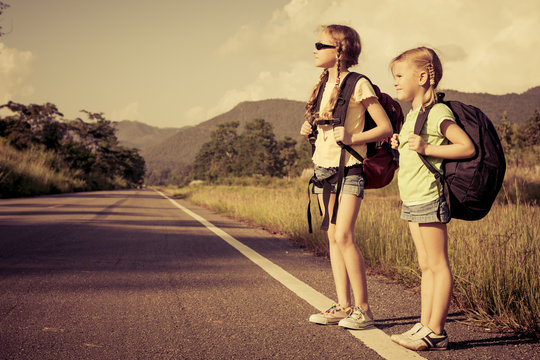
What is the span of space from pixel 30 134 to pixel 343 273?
45.3 metres

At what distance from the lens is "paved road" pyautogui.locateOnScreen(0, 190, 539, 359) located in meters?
2.77

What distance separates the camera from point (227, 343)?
2.88 meters

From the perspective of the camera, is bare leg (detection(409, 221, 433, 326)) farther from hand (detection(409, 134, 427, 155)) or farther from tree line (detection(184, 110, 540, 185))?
tree line (detection(184, 110, 540, 185))

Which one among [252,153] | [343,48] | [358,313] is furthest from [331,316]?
[252,153]

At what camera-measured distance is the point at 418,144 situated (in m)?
2.69

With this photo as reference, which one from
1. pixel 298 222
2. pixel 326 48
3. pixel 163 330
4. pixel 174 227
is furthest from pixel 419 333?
pixel 174 227

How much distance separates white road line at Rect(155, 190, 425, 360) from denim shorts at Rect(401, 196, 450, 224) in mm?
767

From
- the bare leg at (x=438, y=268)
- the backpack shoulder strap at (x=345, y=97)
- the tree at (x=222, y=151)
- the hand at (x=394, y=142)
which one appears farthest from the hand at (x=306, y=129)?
the tree at (x=222, y=151)

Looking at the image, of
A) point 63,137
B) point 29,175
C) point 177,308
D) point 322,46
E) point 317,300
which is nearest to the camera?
point 322,46

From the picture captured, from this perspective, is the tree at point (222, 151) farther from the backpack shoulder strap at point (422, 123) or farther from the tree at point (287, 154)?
the backpack shoulder strap at point (422, 123)

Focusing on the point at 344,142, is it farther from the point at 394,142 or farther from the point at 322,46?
the point at 322,46

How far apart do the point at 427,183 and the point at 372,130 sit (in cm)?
55

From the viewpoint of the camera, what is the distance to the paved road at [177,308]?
2.77 metres

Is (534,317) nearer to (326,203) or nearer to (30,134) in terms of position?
(326,203)
